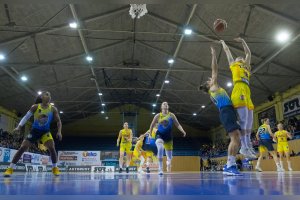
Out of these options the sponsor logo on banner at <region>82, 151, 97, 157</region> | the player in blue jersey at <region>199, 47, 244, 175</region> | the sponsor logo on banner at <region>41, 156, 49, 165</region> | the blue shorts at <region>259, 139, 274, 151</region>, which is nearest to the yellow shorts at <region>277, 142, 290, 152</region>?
the blue shorts at <region>259, 139, 274, 151</region>

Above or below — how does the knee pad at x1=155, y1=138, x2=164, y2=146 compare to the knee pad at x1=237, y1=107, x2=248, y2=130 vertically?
below

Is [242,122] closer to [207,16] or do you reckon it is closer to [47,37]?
[207,16]

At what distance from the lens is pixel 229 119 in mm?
4992

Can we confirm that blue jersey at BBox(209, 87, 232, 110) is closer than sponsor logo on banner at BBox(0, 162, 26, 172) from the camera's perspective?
Yes

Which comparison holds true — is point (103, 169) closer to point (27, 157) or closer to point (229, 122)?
point (27, 157)

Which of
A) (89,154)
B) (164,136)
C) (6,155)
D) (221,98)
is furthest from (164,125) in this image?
(89,154)

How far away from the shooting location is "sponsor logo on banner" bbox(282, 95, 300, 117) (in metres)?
21.3

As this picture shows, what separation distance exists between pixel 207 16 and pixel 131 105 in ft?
93.5

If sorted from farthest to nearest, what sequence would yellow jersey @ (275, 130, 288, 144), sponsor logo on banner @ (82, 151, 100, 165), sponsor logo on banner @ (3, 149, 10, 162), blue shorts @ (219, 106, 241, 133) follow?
sponsor logo on banner @ (82, 151, 100, 165), sponsor logo on banner @ (3, 149, 10, 162), yellow jersey @ (275, 130, 288, 144), blue shorts @ (219, 106, 241, 133)

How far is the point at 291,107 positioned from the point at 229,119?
19529mm

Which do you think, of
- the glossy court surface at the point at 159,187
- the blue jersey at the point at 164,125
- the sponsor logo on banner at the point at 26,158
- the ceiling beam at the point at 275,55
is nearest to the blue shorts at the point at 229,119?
the glossy court surface at the point at 159,187

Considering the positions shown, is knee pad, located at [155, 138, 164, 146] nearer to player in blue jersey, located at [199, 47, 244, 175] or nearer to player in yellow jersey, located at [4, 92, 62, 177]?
player in yellow jersey, located at [4, 92, 62, 177]

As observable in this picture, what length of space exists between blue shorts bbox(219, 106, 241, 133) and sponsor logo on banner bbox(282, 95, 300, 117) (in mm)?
18511

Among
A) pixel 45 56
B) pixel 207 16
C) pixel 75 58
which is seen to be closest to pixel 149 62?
pixel 75 58
